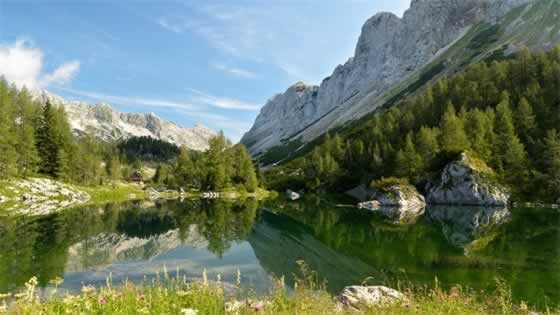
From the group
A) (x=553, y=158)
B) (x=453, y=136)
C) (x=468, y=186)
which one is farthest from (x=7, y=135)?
(x=553, y=158)

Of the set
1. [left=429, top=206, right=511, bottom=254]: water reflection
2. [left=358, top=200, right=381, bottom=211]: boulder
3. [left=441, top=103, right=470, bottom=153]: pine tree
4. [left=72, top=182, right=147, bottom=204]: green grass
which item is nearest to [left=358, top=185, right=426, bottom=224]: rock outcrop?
[left=358, top=200, right=381, bottom=211]: boulder

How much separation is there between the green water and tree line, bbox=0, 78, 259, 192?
4078 cm

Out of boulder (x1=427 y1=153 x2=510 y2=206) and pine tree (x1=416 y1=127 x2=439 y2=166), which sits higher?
pine tree (x1=416 y1=127 x2=439 y2=166)

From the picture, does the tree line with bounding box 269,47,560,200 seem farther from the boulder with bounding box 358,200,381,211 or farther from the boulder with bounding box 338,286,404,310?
the boulder with bounding box 338,286,404,310

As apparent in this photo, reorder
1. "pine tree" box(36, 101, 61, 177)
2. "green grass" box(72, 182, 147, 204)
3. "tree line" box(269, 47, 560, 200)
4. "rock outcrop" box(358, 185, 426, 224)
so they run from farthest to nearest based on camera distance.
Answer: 1. "green grass" box(72, 182, 147, 204)
2. "tree line" box(269, 47, 560, 200)
3. "pine tree" box(36, 101, 61, 177)
4. "rock outcrop" box(358, 185, 426, 224)

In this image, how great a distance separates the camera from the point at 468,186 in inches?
3610

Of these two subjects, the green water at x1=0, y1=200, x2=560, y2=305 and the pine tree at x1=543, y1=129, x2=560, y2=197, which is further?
the pine tree at x1=543, y1=129, x2=560, y2=197

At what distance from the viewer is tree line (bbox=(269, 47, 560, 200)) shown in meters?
98.4

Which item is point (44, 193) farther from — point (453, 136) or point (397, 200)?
point (453, 136)

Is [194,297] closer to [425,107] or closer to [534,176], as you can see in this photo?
[534,176]

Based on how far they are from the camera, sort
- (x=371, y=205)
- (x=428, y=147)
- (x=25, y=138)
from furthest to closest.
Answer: (x=428, y=147), (x=371, y=205), (x=25, y=138)

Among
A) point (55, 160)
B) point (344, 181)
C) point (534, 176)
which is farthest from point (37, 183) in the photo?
point (534, 176)

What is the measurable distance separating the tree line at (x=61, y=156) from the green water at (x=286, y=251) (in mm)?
40780

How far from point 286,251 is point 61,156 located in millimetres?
82338
